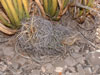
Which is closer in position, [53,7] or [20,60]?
[20,60]

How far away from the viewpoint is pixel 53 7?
163 cm

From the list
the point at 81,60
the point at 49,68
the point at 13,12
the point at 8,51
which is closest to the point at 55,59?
the point at 49,68

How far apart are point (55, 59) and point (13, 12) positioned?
19.8 inches

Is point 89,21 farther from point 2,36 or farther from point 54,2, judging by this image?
point 2,36

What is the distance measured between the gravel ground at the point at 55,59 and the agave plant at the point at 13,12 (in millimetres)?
116

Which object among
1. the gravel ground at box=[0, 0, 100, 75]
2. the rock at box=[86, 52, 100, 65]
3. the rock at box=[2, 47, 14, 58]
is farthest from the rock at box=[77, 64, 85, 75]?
the rock at box=[2, 47, 14, 58]

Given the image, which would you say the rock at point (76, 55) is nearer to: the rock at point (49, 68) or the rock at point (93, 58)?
the rock at point (93, 58)

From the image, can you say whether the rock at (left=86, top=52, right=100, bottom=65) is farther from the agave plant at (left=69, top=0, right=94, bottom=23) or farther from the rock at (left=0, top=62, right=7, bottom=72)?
the rock at (left=0, top=62, right=7, bottom=72)

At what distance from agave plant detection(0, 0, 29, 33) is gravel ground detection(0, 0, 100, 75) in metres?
0.12

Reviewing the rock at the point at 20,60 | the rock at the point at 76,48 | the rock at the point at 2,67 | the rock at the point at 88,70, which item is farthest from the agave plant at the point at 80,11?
the rock at the point at 2,67

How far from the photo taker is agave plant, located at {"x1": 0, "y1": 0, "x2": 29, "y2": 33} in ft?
4.94

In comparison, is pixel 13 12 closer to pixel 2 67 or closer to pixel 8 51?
pixel 8 51

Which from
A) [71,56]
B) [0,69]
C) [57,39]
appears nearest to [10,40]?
[0,69]

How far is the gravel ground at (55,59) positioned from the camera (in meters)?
1.40
